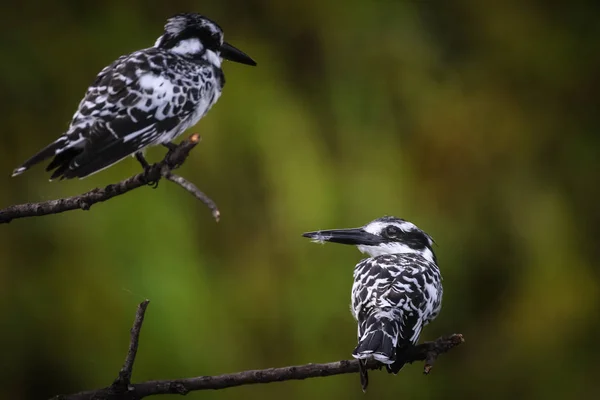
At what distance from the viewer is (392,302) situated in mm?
1568

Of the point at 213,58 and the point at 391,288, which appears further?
the point at 213,58

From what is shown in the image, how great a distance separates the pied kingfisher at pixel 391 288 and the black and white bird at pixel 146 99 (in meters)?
0.38

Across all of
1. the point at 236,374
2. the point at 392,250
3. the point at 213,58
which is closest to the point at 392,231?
the point at 392,250

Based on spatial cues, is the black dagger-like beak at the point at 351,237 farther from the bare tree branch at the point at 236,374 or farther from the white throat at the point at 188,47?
the white throat at the point at 188,47

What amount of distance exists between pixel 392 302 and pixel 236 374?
357 millimetres

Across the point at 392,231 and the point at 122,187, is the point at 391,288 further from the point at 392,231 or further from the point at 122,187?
the point at 122,187

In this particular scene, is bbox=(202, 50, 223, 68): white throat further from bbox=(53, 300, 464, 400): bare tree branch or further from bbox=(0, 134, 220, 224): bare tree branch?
bbox=(53, 300, 464, 400): bare tree branch

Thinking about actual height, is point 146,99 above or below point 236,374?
above

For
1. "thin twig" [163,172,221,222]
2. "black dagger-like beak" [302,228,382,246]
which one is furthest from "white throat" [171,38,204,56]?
"thin twig" [163,172,221,222]

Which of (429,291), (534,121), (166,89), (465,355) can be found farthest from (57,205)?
(534,121)

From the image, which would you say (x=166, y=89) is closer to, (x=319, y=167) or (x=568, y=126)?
(x=319, y=167)

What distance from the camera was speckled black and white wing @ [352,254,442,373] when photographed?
1404mm

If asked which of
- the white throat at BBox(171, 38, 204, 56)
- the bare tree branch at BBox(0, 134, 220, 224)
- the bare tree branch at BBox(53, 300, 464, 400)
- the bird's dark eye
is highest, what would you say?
the white throat at BBox(171, 38, 204, 56)

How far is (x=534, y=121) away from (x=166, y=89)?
198cm
